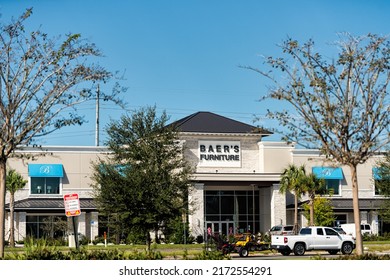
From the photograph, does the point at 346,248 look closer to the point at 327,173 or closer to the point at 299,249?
the point at 299,249

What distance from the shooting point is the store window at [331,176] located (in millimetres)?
69875

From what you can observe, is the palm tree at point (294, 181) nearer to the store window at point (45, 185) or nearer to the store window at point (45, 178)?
the store window at point (45, 178)

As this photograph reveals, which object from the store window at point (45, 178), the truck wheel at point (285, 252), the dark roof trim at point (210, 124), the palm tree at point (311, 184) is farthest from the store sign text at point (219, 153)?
the truck wheel at point (285, 252)

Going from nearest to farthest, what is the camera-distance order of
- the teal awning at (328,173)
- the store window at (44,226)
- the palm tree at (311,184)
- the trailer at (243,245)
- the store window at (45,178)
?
the trailer at (243,245) → the palm tree at (311,184) → the store window at (44,226) → the store window at (45,178) → the teal awning at (328,173)

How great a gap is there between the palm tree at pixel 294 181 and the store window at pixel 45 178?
67.0 feet

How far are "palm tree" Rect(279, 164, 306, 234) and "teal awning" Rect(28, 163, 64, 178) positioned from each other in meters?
20.4

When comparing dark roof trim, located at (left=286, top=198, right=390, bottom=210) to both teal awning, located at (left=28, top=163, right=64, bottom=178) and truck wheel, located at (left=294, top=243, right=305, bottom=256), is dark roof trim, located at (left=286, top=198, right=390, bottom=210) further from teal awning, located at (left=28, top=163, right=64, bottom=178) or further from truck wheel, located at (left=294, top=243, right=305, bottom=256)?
truck wheel, located at (left=294, top=243, right=305, bottom=256)

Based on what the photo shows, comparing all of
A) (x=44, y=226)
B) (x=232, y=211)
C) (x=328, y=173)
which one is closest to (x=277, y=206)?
(x=232, y=211)

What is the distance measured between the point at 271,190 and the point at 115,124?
96.6ft

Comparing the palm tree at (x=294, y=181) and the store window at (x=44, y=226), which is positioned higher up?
the palm tree at (x=294, y=181)

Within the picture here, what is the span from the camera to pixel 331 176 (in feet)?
232

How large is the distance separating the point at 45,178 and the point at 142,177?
2874 centimetres
